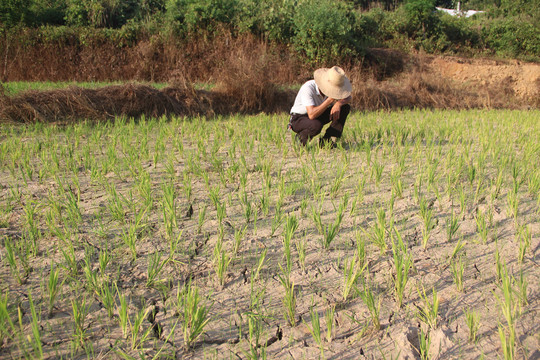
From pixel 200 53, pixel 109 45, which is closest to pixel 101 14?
pixel 109 45

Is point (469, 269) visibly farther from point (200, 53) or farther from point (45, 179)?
point (200, 53)

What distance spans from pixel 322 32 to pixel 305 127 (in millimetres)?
7242

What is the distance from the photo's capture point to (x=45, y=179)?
9.91ft

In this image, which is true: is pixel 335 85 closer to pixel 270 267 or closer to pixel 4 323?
pixel 270 267

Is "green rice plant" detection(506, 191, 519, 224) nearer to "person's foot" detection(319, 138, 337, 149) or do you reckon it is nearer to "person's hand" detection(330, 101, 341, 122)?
"person's hand" detection(330, 101, 341, 122)

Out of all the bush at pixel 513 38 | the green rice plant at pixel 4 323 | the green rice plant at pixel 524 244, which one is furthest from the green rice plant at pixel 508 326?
the bush at pixel 513 38

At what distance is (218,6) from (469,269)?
9869 millimetres

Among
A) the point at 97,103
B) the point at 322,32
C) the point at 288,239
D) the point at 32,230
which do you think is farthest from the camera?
the point at 322,32

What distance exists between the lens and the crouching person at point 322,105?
10.6 ft

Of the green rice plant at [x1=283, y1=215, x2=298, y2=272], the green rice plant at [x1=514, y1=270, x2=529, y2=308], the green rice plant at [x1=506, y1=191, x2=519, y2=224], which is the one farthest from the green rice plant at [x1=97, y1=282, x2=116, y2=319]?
the green rice plant at [x1=506, y1=191, x2=519, y2=224]

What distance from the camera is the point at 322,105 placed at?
342cm

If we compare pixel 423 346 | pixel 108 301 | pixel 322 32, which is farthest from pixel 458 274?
pixel 322 32

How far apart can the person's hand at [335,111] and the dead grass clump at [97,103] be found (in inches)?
118

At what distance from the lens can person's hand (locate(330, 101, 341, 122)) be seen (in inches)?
139
